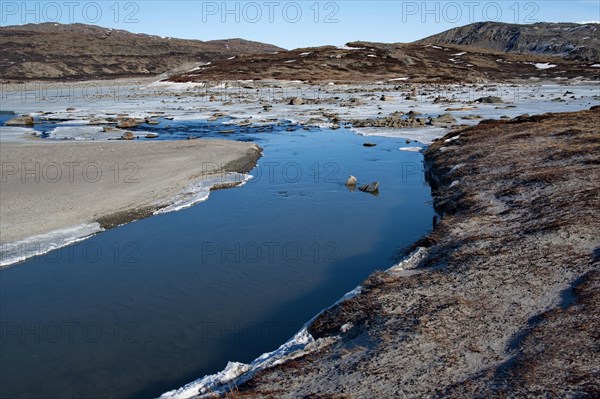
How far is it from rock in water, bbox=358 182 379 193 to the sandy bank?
4.85 m

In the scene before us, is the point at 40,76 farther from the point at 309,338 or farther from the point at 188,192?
the point at 309,338

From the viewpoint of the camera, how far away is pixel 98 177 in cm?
1700

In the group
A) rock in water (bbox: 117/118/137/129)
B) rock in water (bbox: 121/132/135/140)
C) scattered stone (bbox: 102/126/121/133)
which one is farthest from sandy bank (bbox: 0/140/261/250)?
rock in water (bbox: 117/118/137/129)

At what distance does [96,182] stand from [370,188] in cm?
844

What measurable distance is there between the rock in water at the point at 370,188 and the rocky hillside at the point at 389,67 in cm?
5390

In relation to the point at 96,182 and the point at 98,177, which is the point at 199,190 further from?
the point at 98,177

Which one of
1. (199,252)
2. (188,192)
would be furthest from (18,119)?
(199,252)

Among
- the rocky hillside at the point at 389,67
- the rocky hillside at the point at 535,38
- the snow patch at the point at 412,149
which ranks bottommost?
the snow patch at the point at 412,149

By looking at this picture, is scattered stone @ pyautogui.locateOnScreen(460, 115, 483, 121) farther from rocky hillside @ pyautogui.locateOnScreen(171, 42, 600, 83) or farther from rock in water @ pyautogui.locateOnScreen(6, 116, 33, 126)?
rocky hillside @ pyautogui.locateOnScreen(171, 42, 600, 83)

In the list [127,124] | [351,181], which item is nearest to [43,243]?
[351,181]

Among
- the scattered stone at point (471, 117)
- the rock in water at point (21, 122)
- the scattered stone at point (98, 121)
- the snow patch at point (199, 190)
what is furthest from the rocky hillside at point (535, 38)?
the snow patch at point (199, 190)

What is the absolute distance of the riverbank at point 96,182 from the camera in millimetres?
12461

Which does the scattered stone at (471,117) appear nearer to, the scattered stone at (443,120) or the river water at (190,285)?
the scattered stone at (443,120)

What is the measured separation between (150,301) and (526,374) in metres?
6.12
